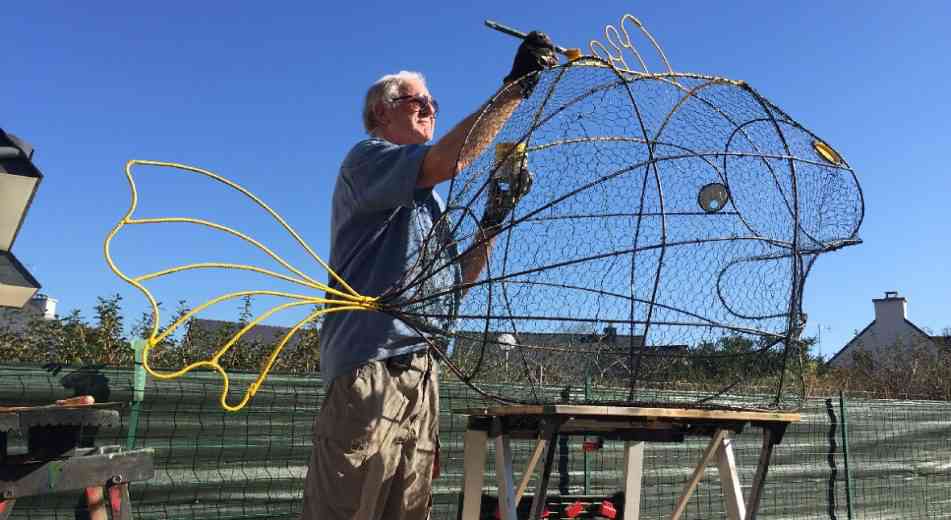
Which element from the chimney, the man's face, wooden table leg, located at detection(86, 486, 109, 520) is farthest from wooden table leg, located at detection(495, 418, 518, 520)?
the chimney

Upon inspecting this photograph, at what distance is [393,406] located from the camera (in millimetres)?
2383

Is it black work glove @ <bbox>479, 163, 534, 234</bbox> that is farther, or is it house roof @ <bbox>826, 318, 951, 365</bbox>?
house roof @ <bbox>826, 318, 951, 365</bbox>

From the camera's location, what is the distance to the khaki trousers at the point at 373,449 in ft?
7.40

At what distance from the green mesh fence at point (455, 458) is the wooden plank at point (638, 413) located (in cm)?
91

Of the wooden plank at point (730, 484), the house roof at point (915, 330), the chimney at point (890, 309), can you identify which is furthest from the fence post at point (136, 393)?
the chimney at point (890, 309)

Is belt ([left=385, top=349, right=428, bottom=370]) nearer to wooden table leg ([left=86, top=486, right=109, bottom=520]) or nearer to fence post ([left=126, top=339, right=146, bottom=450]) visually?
wooden table leg ([left=86, top=486, right=109, bottom=520])

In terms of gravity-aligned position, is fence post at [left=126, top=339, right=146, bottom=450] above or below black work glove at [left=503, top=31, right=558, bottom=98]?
below

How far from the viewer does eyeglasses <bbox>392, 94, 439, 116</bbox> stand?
9.09 ft

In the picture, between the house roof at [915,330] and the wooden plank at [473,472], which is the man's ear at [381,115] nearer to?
the wooden plank at [473,472]

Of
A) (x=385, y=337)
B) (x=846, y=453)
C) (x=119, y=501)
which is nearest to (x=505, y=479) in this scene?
(x=385, y=337)

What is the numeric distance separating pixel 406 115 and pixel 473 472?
1277 millimetres

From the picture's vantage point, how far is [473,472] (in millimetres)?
2756

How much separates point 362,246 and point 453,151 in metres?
0.53

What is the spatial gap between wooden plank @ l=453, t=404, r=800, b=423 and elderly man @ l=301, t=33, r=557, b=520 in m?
0.32
